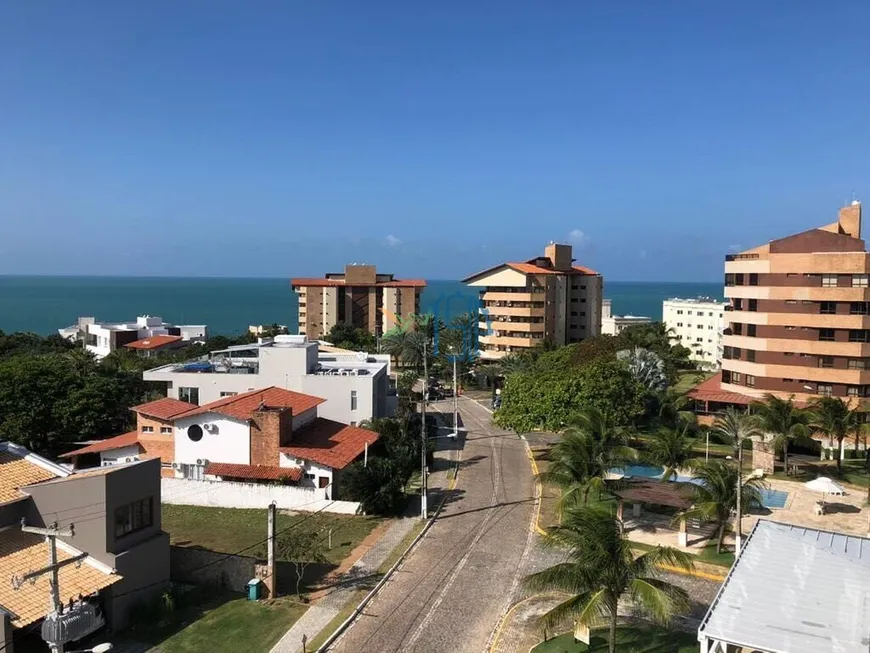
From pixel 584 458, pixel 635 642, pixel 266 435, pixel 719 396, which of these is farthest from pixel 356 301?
pixel 635 642

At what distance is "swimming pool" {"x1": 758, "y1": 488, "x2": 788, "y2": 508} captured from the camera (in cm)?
3041

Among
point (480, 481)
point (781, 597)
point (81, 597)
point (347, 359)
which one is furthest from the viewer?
point (347, 359)

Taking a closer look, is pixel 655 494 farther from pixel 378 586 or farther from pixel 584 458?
pixel 378 586

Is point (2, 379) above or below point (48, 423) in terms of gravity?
above

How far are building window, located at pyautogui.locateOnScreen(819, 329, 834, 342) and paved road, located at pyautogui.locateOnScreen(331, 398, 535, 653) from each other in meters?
21.9

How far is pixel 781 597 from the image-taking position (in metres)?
13.8

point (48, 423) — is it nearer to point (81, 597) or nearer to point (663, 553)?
point (81, 597)

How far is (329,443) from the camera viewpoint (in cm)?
3425

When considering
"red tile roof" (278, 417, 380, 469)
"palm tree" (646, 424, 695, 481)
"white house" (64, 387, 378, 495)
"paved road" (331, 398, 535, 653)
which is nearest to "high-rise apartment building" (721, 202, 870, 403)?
"palm tree" (646, 424, 695, 481)

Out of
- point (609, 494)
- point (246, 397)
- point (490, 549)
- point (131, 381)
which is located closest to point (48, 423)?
point (131, 381)

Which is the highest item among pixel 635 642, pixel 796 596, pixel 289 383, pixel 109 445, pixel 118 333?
pixel 118 333

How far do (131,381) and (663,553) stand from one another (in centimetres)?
4475

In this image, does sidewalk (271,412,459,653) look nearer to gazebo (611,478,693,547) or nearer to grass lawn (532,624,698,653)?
grass lawn (532,624,698,653)

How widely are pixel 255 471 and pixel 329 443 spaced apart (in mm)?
4018
